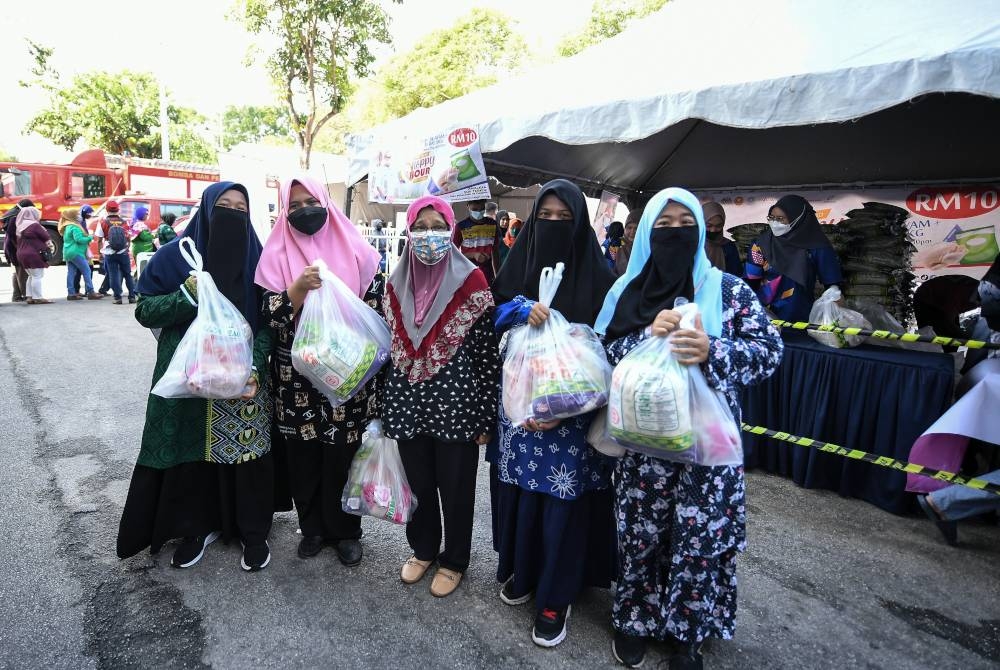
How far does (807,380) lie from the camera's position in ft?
12.5

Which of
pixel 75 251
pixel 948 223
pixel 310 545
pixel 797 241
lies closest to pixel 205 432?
pixel 310 545

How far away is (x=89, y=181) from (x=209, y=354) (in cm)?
1794

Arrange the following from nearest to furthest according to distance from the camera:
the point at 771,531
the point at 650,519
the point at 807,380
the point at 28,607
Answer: the point at 650,519
the point at 28,607
the point at 771,531
the point at 807,380

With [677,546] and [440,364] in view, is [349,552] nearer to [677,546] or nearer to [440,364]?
[440,364]

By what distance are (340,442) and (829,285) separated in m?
3.34

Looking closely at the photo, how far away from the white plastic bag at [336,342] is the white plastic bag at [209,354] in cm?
23

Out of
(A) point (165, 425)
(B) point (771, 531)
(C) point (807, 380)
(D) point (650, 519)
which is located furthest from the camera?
(C) point (807, 380)

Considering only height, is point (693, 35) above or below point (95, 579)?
above

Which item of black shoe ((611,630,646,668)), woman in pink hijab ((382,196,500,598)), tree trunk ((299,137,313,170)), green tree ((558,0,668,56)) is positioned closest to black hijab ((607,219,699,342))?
woman in pink hijab ((382,196,500,598))

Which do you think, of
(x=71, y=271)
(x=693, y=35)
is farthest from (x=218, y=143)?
(x=693, y=35)

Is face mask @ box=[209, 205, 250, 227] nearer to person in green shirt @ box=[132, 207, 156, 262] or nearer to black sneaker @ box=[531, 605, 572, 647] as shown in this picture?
black sneaker @ box=[531, 605, 572, 647]

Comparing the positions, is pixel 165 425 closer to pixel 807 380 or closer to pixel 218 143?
pixel 807 380

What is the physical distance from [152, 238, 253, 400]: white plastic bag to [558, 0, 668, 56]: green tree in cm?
2033

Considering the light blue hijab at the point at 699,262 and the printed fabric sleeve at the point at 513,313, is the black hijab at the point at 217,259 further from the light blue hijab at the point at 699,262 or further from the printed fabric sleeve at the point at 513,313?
the light blue hijab at the point at 699,262
